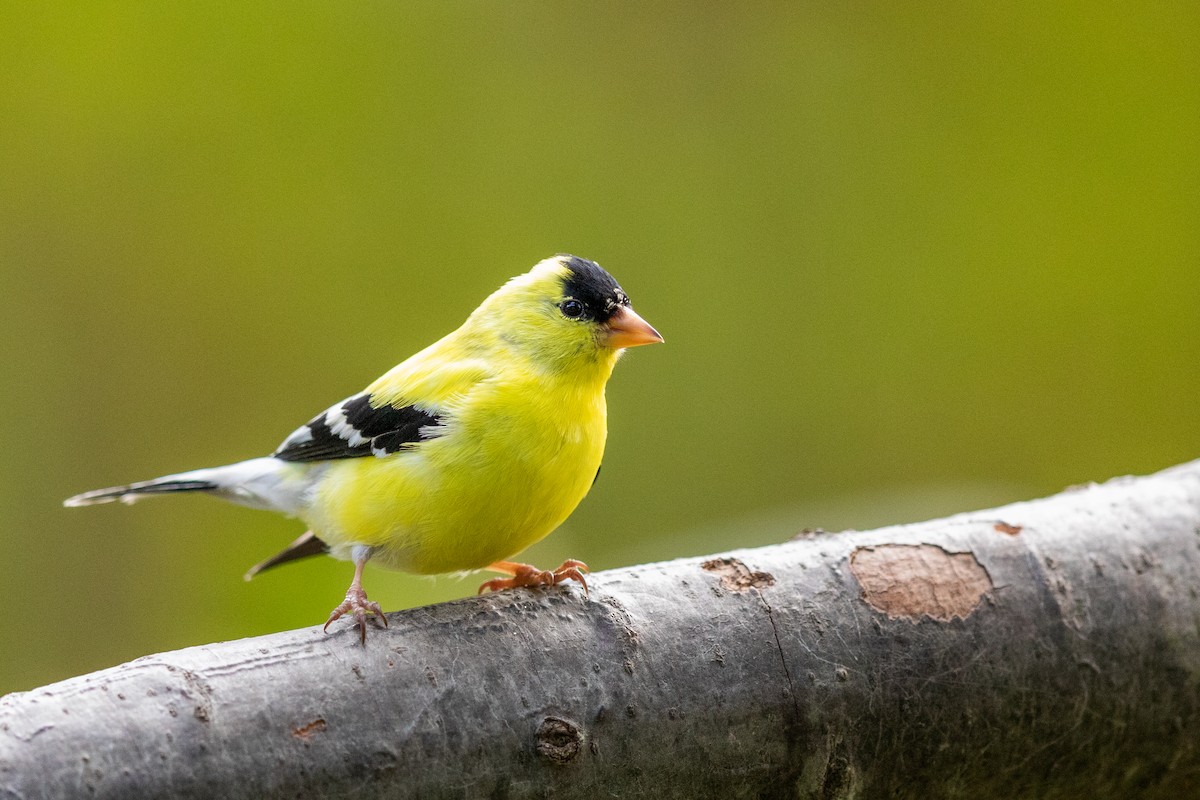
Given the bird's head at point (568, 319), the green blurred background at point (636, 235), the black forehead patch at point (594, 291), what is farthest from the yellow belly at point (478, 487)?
the green blurred background at point (636, 235)

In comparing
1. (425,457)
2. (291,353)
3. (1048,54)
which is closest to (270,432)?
(291,353)

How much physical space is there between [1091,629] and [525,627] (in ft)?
4.09

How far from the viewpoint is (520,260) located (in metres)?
4.86

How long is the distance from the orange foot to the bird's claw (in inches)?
12.4

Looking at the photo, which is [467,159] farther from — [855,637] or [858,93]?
[855,637]

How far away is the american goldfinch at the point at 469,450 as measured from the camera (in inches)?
84.7

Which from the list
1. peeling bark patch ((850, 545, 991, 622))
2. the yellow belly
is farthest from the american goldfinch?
peeling bark patch ((850, 545, 991, 622))

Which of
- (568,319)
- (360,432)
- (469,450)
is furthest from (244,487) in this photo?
(568,319)

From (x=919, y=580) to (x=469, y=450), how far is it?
100 centimetres

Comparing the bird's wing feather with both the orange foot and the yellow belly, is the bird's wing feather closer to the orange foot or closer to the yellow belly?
the yellow belly

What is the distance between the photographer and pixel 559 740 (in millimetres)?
1646

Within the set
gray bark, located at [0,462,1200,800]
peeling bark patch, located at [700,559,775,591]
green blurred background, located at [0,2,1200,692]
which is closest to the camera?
gray bark, located at [0,462,1200,800]

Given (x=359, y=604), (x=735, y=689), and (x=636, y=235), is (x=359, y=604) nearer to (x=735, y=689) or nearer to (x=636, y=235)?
(x=735, y=689)

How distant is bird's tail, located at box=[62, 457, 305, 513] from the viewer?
257 centimetres
